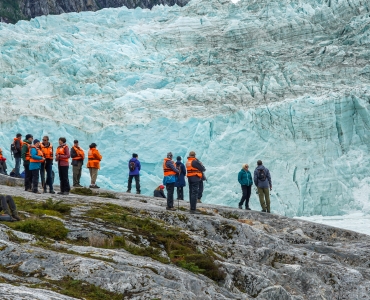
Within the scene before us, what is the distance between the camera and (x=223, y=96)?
93.6 ft

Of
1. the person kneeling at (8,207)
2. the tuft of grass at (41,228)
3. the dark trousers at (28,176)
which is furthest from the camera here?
the dark trousers at (28,176)

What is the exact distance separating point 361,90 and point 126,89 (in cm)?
1193

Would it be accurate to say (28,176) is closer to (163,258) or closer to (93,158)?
(93,158)

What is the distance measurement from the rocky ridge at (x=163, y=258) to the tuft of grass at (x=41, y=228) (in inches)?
1.0

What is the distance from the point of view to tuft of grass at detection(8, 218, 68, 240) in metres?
7.50

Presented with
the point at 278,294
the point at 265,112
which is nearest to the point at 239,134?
the point at 265,112

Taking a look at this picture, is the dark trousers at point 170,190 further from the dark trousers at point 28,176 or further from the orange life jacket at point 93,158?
the orange life jacket at point 93,158

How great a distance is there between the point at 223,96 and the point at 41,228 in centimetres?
2152

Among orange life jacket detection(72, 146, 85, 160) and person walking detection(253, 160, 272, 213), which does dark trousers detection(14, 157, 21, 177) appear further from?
person walking detection(253, 160, 272, 213)

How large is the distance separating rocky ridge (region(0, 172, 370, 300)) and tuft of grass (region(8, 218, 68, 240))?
0.03 m

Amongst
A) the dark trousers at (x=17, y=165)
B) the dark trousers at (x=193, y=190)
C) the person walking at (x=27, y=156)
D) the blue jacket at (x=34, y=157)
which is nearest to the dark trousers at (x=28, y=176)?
the person walking at (x=27, y=156)

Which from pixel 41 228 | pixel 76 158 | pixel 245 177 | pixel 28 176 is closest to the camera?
pixel 41 228

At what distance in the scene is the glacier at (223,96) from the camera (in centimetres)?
2525

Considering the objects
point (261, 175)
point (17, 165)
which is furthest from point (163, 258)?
point (17, 165)
